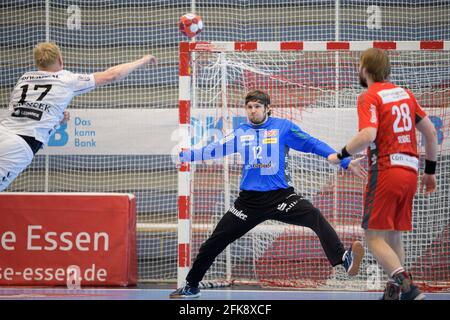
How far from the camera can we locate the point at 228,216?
308 inches

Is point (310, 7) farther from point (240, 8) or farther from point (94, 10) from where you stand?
point (94, 10)

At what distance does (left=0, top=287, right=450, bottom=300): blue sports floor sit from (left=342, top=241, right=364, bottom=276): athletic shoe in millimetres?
702

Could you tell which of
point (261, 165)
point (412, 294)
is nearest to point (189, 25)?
point (261, 165)

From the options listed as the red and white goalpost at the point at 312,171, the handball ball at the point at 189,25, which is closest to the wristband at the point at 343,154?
the handball ball at the point at 189,25

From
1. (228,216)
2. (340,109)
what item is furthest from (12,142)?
(340,109)

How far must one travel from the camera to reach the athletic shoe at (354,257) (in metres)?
7.18

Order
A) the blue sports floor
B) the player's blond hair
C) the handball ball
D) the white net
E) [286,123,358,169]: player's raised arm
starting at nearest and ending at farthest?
the player's blond hair, [286,123,358,169]: player's raised arm, the blue sports floor, the handball ball, the white net

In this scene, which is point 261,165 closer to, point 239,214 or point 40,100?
point 239,214

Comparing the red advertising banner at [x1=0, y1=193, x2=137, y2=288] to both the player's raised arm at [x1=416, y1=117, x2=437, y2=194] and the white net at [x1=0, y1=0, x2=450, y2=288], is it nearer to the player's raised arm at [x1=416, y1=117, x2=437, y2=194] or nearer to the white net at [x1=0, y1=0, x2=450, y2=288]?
the white net at [x1=0, y1=0, x2=450, y2=288]

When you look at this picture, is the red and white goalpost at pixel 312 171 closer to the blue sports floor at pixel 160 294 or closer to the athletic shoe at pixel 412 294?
the blue sports floor at pixel 160 294

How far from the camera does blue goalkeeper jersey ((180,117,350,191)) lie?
784 centimetres

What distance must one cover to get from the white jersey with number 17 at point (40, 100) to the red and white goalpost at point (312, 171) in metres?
2.21

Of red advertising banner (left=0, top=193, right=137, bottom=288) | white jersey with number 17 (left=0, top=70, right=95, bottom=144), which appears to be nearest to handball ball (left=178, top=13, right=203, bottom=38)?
white jersey with number 17 (left=0, top=70, right=95, bottom=144)

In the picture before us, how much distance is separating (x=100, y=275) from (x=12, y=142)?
9.37ft
